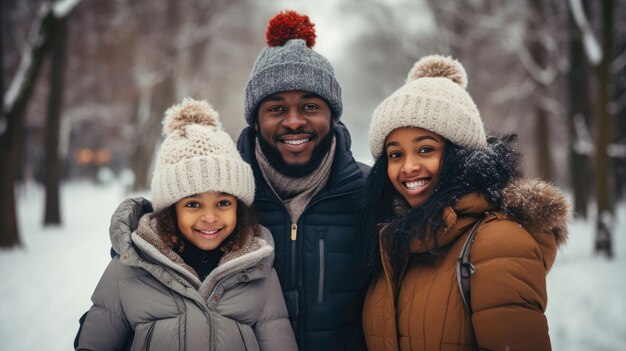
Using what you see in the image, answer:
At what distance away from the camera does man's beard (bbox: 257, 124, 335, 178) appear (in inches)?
101

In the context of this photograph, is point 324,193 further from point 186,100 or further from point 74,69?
point 74,69

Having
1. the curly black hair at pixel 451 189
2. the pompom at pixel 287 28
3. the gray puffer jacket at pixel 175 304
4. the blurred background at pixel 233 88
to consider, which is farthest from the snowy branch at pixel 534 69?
the gray puffer jacket at pixel 175 304

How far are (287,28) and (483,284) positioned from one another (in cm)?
184

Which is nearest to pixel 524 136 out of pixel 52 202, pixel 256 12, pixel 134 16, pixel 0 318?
pixel 256 12

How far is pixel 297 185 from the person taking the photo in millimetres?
2584

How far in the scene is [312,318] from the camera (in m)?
2.41

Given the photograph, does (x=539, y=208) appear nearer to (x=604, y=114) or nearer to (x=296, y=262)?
(x=296, y=262)

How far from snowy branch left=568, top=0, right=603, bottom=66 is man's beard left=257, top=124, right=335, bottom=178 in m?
7.28

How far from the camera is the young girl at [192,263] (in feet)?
7.03

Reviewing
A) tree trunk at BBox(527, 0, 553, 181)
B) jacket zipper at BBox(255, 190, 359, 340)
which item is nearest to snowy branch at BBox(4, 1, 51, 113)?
jacket zipper at BBox(255, 190, 359, 340)

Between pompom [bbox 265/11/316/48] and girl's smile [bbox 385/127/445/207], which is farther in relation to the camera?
pompom [bbox 265/11/316/48]

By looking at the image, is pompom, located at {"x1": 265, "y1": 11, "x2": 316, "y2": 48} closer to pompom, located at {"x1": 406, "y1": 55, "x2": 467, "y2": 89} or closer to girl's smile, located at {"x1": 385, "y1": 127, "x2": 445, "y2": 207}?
pompom, located at {"x1": 406, "y1": 55, "x2": 467, "y2": 89}

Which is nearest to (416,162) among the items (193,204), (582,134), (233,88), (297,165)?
(297,165)

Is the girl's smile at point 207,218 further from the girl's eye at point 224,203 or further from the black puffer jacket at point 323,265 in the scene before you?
the black puffer jacket at point 323,265
